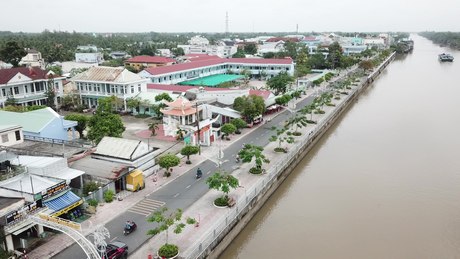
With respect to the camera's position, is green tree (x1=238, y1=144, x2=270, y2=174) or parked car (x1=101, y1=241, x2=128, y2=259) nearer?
parked car (x1=101, y1=241, x2=128, y2=259)

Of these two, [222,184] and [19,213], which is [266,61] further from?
[19,213]

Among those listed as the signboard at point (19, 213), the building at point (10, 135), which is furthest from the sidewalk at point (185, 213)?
the building at point (10, 135)

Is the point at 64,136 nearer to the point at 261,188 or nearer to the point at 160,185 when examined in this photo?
the point at 160,185

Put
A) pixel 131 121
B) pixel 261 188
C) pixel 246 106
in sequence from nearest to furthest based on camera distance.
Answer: pixel 261 188, pixel 246 106, pixel 131 121

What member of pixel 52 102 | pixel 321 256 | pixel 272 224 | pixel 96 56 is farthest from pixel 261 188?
pixel 96 56

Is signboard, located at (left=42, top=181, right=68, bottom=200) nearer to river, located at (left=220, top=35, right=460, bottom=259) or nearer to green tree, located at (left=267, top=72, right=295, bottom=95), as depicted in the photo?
river, located at (left=220, top=35, right=460, bottom=259)

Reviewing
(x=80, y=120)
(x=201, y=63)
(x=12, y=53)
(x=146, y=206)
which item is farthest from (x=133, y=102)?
(x=12, y=53)

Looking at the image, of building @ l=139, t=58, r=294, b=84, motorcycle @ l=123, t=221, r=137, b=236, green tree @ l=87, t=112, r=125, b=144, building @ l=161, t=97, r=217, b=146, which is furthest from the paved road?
building @ l=139, t=58, r=294, b=84

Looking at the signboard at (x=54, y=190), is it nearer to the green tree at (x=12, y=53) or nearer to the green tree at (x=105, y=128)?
the green tree at (x=105, y=128)
